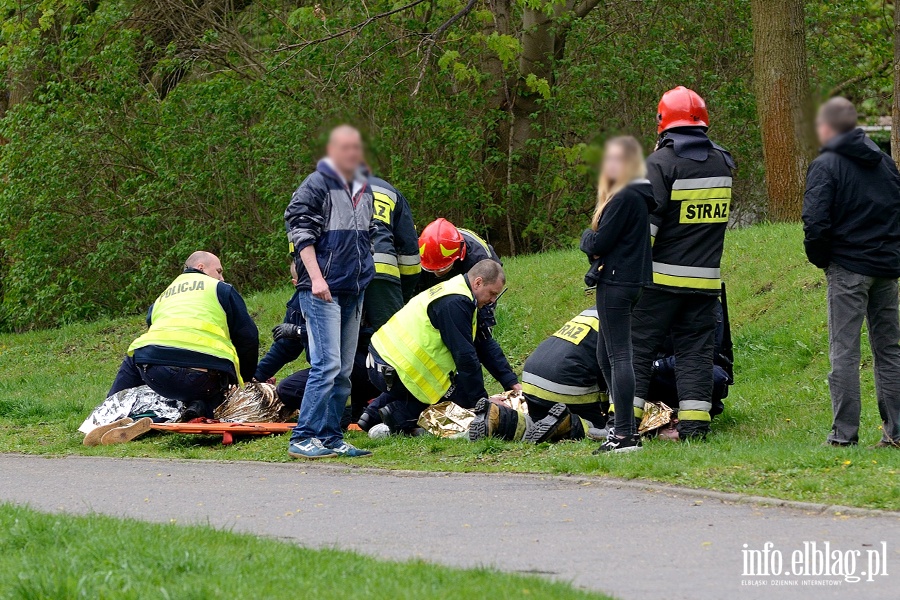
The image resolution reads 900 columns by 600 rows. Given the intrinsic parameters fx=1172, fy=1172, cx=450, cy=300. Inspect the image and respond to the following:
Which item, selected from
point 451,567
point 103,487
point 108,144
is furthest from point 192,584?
point 108,144

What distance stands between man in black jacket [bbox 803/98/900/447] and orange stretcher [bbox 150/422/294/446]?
13.6 ft

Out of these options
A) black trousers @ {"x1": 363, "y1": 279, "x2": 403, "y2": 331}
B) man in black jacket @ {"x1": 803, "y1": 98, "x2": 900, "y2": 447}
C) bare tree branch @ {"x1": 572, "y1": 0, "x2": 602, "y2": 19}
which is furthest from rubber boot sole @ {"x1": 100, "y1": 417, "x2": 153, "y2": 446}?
bare tree branch @ {"x1": 572, "y1": 0, "x2": 602, "y2": 19}

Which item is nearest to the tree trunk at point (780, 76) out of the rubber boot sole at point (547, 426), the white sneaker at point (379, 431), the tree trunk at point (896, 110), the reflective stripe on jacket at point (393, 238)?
the tree trunk at point (896, 110)

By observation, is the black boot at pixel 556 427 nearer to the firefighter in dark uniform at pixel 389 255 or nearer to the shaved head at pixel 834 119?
the firefighter in dark uniform at pixel 389 255

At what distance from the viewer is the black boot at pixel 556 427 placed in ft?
26.6

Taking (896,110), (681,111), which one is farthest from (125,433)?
(896,110)

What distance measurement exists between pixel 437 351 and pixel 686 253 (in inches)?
76.3

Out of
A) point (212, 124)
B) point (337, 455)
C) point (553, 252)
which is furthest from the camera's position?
point (212, 124)

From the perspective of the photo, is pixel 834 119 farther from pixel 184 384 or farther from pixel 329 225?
pixel 184 384

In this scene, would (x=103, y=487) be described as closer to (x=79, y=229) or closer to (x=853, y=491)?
(x=853, y=491)

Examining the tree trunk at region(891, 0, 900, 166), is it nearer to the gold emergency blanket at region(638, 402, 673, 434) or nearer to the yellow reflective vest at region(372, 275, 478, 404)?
the gold emergency blanket at region(638, 402, 673, 434)

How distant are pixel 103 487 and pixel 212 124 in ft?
43.8

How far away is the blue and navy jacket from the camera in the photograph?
7664 millimetres

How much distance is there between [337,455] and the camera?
8.07 meters
